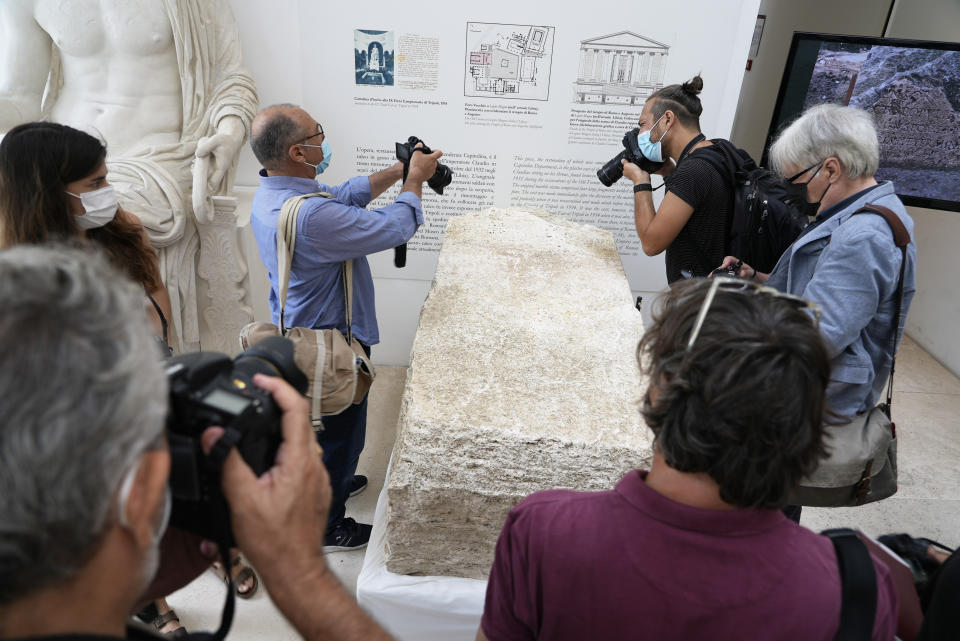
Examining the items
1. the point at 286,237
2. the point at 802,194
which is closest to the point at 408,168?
the point at 286,237

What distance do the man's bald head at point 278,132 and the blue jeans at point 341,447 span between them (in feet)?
3.29

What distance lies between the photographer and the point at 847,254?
68.9 inches

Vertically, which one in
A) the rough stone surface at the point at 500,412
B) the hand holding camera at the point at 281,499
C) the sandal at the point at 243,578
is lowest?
the sandal at the point at 243,578

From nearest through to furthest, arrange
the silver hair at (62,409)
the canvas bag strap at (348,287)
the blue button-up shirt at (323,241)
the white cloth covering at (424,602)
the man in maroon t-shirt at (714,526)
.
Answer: the silver hair at (62,409) < the man in maroon t-shirt at (714,526) < the white cloth covering at (424,602) < the blue button-up shirt at (323,241) < the canvas bag strap at (348,287)

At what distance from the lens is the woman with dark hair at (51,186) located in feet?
5.81

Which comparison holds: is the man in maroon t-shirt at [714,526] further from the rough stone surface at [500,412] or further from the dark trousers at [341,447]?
the dark trousers at [341,447]

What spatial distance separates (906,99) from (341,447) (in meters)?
3.46

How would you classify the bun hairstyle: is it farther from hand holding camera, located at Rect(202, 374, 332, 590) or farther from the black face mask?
hand holding camera, located at Rect(202, 374, 332, 590)

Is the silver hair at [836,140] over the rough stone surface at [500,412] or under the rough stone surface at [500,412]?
over

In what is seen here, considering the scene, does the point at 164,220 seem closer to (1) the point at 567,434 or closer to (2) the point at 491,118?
(2) the point at 491,118

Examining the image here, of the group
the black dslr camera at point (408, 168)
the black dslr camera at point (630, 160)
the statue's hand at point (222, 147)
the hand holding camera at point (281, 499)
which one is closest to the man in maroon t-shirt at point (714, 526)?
the hand holding camera at point (281, 499)

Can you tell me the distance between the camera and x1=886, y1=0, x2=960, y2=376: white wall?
429 centimetres

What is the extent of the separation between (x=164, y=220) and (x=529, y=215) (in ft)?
6.01

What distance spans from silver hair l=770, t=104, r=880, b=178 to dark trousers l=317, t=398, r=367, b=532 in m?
1.86
